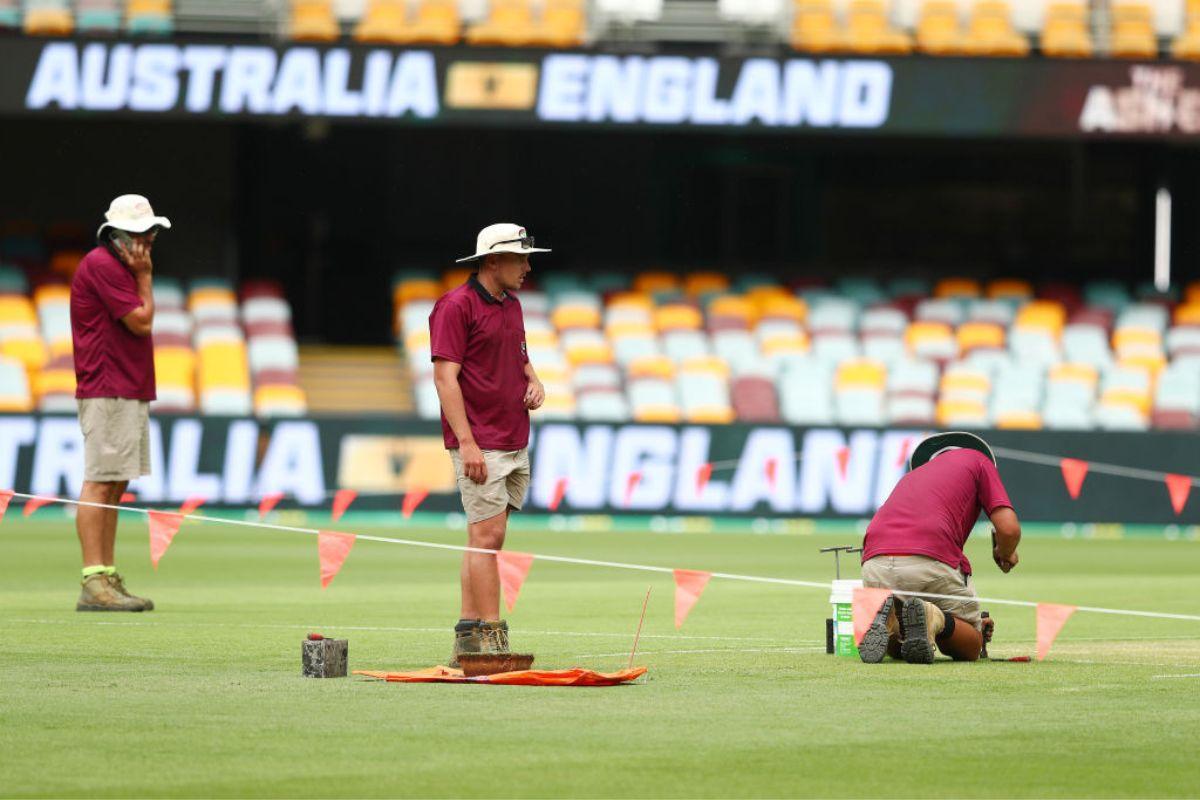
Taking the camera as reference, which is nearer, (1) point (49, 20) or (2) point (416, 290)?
(1) point (49, 20)

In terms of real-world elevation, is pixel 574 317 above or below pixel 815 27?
below

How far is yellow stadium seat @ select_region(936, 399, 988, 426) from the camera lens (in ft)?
89.3

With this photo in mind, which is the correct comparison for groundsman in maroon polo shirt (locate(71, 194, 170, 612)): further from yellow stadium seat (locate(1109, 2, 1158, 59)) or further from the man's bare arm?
yellow stadium seat (locate(1109, 2, 1158, 59))

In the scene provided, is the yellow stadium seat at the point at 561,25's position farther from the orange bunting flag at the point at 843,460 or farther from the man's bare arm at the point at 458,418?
the man's bare arm at the point at 458,418

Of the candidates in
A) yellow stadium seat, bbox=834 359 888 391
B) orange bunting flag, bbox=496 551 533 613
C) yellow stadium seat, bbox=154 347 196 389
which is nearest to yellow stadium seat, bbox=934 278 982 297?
yellow stadium seat, bbox=834 359 888 391

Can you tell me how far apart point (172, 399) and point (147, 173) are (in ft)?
20.8

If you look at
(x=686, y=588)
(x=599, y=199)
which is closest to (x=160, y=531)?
(x=686, y=588)

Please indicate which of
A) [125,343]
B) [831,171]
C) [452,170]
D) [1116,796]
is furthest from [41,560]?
[831,171]

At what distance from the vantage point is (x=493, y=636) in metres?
10.2

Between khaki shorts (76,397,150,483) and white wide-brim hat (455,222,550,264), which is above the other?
white wide-brim hat (455,222,550,264)

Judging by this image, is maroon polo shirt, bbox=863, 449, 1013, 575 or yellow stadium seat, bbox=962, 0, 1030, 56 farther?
yellow stadium seat, bbox=962, 0, 1030, 56

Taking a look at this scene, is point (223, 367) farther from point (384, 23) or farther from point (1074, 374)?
point (1074, 374)

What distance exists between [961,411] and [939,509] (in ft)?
54.5

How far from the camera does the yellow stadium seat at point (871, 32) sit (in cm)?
2831
